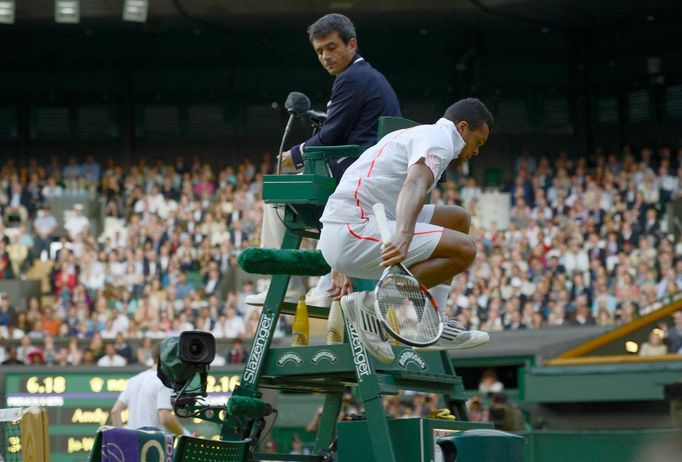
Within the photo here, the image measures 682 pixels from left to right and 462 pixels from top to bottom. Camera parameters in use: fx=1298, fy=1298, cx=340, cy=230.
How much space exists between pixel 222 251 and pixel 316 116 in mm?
16779

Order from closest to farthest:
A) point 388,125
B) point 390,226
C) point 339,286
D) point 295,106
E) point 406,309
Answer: point 406,309 < point 390,226 < point 388,125 < point 339,286 < point 295,106

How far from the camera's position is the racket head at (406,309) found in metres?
5.99

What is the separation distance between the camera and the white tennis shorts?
6.73 meters

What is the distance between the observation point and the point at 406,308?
240 inches

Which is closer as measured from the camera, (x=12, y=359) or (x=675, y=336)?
(x=675, y=336)

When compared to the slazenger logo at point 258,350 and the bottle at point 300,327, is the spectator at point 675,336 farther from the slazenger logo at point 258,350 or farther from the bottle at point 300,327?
the slazenger logo at point 258,350

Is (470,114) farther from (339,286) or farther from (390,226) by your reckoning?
(339,286)

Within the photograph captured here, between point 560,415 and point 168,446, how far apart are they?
477 inches

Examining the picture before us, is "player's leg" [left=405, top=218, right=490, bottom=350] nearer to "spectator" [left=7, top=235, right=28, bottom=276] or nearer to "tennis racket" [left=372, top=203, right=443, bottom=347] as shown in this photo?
"tennis racket" [left=372, top=203, right=443, bottom=347]

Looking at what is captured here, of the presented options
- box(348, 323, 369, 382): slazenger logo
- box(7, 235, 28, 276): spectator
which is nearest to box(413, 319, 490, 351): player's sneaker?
box(348, 323, 369, 382): slazenger logo

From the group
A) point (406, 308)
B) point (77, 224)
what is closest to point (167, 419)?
point (406, 308)

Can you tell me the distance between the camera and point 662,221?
75.9ft

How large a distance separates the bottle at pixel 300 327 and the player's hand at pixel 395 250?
5.68ft

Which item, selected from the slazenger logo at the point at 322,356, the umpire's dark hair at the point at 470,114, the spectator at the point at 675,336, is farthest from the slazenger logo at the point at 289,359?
the spectator at the point at 675,336
